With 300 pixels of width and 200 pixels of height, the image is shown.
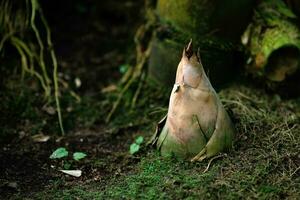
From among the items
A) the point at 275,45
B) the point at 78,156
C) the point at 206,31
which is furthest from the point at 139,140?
the point at 275,45

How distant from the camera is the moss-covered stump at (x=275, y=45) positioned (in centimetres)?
231

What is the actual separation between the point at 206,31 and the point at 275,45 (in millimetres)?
324

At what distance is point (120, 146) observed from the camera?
7.48ft

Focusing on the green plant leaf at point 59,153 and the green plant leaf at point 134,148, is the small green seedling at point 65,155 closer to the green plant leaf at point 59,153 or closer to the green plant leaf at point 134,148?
the green plant leaf at point 59,153

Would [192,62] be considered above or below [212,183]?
above

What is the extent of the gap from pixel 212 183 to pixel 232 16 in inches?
34.6

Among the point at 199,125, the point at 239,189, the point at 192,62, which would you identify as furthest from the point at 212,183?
the point at 192,62

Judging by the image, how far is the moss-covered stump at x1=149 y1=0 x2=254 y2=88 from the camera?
2.33m

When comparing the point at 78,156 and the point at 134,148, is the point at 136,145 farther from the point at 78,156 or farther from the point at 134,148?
the point at 78,156

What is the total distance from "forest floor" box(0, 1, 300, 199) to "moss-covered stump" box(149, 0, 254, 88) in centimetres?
12

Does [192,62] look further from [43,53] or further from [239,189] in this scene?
[43,53]

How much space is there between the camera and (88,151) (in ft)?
7.34

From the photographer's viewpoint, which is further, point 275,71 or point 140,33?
point 140,33

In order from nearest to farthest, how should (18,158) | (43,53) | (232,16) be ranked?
(18,158)
(232,16)
(43,53)
